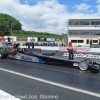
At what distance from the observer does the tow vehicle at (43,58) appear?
26.2 feet

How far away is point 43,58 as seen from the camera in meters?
9.78

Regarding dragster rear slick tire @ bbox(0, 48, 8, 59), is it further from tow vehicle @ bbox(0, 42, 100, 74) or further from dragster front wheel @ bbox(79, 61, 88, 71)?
dragster front wheel @ bbox(79, 61, 88, 71)

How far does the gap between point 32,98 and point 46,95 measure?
1.48ft

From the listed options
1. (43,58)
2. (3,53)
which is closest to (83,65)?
(43,58)

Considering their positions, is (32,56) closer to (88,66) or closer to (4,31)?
(88,66)

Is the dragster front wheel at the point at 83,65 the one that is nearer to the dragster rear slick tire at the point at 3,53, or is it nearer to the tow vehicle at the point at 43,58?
the tow vehicle at the point at 43,58

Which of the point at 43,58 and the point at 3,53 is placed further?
the point at 3,53

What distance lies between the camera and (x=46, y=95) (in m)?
4.45

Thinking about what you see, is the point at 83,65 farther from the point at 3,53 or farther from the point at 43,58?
the point at 3,53

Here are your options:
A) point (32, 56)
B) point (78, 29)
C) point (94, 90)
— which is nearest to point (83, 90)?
point (94, 90)

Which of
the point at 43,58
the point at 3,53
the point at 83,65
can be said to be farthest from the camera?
the point at 3,53

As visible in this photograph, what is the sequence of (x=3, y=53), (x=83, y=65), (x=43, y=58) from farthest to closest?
(x=3, y=53) < (x=43, y=58) < (x=83, y=65)

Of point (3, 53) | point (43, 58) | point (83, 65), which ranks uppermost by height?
Answer: point (3, 53)

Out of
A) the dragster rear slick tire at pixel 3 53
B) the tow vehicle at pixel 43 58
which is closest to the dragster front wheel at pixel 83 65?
the tow vehicle at pixel 43 58
